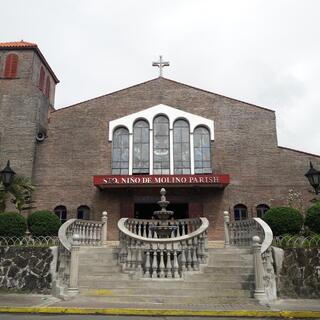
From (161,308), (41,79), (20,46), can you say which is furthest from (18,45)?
(161,308)

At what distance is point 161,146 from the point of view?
22.4 m

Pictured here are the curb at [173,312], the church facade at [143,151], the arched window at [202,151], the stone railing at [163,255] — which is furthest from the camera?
the arched window at [202,151]

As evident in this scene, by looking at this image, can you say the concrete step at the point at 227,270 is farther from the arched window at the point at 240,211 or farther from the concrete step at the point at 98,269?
the arched window at the point at 240,211

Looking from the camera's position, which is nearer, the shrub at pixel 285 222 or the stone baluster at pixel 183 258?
the stone baluster at pixel 183 258

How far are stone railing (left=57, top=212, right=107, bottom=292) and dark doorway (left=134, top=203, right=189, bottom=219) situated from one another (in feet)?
19.0

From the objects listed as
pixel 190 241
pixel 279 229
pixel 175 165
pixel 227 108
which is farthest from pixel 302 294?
pixel 227 108

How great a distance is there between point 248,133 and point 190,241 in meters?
12.4

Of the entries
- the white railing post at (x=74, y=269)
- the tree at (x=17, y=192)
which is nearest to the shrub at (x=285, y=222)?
the white railing post at (x=74, y=269)

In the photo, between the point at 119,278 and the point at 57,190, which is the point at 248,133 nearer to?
the point at 57,190

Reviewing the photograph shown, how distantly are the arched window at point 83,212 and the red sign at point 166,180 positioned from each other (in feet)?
7.57

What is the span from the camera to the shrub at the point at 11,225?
14250 mm

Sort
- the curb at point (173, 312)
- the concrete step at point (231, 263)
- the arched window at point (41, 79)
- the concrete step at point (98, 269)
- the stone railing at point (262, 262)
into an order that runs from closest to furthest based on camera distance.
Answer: the curb at point (173, 312) < the stone railing at point (262, 262) < the concrete step at point (231, 263) < the concrete step at point (98, 269) < the arched window at point (41, 79)

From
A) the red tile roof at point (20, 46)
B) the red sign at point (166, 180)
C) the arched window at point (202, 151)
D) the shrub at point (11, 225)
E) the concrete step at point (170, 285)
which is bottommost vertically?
the concrete step at point (170, 285)

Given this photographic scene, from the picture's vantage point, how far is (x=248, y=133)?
22.2 m
